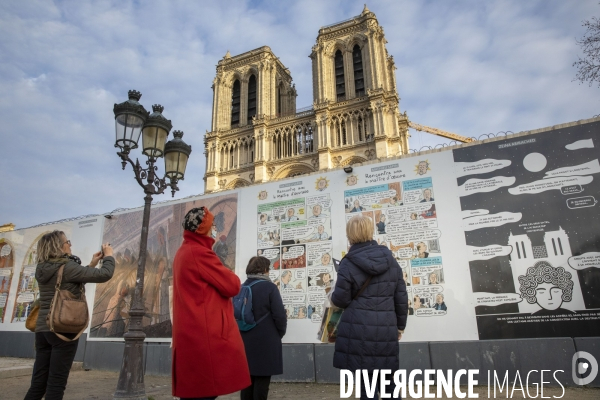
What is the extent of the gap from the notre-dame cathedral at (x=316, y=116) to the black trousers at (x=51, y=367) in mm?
27923

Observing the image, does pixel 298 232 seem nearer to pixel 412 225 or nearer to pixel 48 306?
pixel 412 225

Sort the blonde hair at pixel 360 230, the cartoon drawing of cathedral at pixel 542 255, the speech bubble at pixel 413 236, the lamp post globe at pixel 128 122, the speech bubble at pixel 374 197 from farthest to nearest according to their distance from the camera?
the speech bubble at pixel 374 197 < the speech bubble at pixel 413 236 < the lamp post globe at pixel 128 122 < the cartoon drawing of cathedral at pixel 542 255 < the blonde hair at pixel 360 230

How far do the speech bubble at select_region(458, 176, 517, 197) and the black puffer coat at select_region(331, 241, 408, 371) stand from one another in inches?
133

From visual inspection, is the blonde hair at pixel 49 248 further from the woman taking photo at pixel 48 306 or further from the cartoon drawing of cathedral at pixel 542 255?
the cartoon drawing of cathedral at pixel 542 255

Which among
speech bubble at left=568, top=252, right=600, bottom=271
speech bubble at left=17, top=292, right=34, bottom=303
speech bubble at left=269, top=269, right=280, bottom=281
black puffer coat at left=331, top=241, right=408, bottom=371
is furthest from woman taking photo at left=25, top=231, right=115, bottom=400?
speech bubble at left=17, top=292, right=34, bottom=303

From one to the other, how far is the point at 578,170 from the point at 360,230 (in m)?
4.01

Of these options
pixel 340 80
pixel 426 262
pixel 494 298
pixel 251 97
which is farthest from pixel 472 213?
pixel 251 97

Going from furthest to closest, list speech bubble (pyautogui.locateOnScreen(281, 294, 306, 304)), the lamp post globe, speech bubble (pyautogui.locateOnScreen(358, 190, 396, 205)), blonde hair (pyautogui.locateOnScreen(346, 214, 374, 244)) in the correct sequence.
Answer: speech bubble (pyautogui.locateOnScreen(281, 294, 306, 304)), speech bubble (pyautogui.locateOnScreen(358, 190, 396, 205)), the lamp post globe, blonde hair (pyautogui.locateOnScreen(346, 214, 374, 244))

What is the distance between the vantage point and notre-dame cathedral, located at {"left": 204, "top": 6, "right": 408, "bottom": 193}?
1275 inches

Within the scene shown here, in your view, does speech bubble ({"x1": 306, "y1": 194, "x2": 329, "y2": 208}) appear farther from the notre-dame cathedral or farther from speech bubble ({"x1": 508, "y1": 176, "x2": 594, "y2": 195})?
the notre-dame cathedral

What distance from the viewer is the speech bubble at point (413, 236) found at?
5.67 metres

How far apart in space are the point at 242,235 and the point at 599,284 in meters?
5.33

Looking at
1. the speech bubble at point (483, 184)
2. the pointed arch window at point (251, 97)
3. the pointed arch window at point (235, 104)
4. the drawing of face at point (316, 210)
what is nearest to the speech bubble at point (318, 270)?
the drawing of face at point (316, 210)

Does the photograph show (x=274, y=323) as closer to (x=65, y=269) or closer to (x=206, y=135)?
A: (x=65, y=269)
